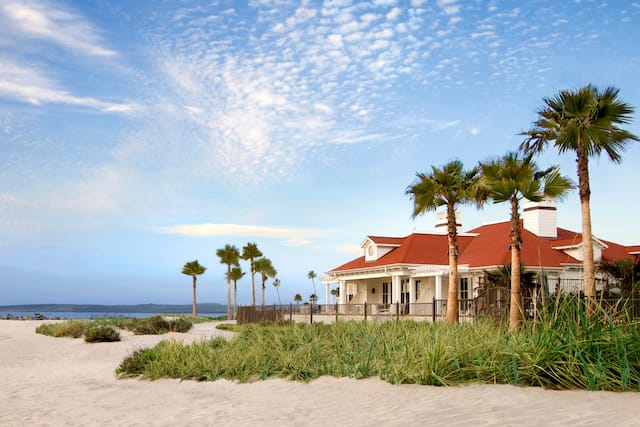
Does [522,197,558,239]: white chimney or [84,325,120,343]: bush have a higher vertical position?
[522,197,558,239]: white chimney

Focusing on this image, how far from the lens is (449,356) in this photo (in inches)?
411

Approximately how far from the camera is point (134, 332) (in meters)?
25.4

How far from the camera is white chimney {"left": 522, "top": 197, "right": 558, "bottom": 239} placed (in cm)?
3794

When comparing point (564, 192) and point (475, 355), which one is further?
point (564, 192)

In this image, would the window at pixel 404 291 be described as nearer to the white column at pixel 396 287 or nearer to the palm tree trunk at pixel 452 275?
the white column at pixel 396 287

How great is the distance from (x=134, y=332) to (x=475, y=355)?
1837 centimetres

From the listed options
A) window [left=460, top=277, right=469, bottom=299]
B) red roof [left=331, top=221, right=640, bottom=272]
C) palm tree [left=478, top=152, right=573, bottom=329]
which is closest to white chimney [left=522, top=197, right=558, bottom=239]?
red roof [left=331, top=221, right=640, bottom=272]

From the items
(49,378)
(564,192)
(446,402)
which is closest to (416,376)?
(446,402)

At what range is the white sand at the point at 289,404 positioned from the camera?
8068mm

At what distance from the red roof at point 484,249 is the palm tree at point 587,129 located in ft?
42.7

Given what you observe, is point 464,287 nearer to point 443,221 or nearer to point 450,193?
point 443,221

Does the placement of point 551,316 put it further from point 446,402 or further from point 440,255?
point 440,255

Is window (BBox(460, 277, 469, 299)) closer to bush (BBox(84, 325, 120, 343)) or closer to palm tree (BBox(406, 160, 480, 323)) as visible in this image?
palm tree (BBox(406, 160, 480, 323))

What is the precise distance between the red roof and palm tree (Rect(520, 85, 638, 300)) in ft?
42.7
